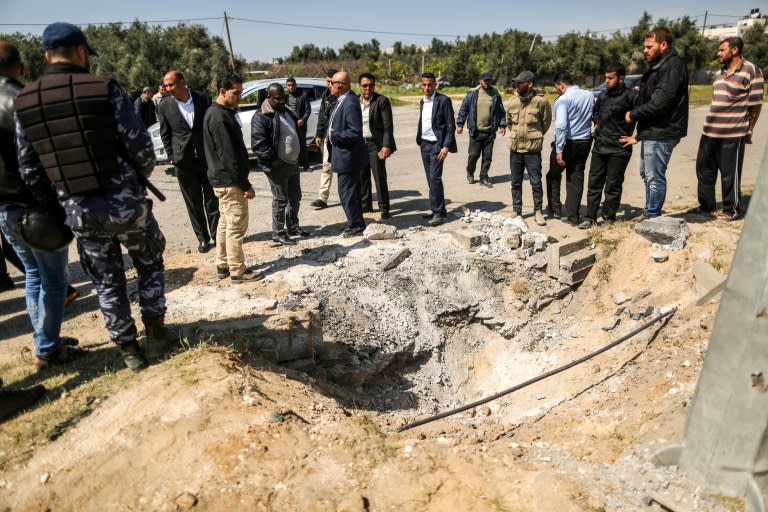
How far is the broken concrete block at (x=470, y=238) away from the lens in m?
5.98

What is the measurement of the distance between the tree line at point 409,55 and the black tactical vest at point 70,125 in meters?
13.0

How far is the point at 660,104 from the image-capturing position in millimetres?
5301

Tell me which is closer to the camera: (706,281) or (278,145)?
(706,281)

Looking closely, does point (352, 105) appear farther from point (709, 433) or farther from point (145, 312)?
point (709, 433)

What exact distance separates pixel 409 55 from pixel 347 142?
55.7 meters

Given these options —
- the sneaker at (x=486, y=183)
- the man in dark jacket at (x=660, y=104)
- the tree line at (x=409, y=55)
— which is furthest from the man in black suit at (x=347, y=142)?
the tree line at (x=409, y=55)

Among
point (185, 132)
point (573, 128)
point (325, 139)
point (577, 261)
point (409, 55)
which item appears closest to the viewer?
point (577, 261)

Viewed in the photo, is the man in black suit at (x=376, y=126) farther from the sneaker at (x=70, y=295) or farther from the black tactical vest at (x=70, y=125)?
the black tactical vest at (x=70, y=125)

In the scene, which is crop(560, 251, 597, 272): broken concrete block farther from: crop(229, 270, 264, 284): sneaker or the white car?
the white car

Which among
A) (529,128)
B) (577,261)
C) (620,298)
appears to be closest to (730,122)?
(529,128)

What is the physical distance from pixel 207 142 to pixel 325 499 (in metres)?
3.54

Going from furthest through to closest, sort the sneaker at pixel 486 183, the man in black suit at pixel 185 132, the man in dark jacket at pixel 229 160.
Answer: the sneaker at pixel 486 183 → the man in black suit at pixel 185 132 → the man in dark jacket at pixel 229 160

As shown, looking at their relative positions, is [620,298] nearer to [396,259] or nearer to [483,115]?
[396,259]

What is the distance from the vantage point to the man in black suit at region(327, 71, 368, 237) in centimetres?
586
